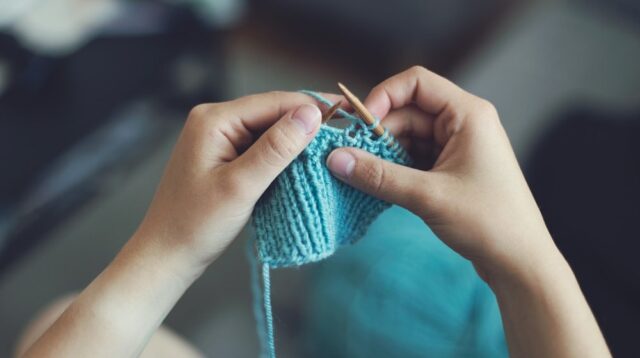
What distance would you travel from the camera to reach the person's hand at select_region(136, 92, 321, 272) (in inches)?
25.2

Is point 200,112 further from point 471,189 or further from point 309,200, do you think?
point 471,189

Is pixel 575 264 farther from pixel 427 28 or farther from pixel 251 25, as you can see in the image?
pixel 251 25

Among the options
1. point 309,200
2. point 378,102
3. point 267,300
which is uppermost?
point 378,102

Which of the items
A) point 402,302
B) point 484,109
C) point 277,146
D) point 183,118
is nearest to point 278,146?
point 277,146

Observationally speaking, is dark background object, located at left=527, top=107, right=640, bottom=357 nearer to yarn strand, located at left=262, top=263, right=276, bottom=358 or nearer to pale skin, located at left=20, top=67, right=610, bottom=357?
pale skin, located at left=20, top=67, right=610, bottom=357

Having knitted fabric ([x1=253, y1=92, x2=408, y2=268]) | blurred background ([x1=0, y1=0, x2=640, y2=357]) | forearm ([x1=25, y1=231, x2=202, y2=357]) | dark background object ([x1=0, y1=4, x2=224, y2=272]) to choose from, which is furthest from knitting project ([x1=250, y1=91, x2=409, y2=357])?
dark background object ([x1=0, y1=4, x2=224, y2=272])

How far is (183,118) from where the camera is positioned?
5.60ft

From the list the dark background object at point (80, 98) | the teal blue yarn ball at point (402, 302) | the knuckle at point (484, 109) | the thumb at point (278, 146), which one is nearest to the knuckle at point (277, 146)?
the thumb at point (278, 146)

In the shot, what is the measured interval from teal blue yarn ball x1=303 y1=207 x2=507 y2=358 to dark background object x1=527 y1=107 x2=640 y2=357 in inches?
8.6

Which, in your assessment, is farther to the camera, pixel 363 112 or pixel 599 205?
pixel 599 205

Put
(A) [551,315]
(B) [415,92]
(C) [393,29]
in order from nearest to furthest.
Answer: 1. (A) [551,315]
2. (B) [415,92]
3. (C) [393,29]

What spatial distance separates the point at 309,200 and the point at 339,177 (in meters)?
0.04

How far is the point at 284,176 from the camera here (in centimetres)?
70

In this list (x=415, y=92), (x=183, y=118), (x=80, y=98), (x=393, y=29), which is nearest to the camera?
(x=415, y=92)
